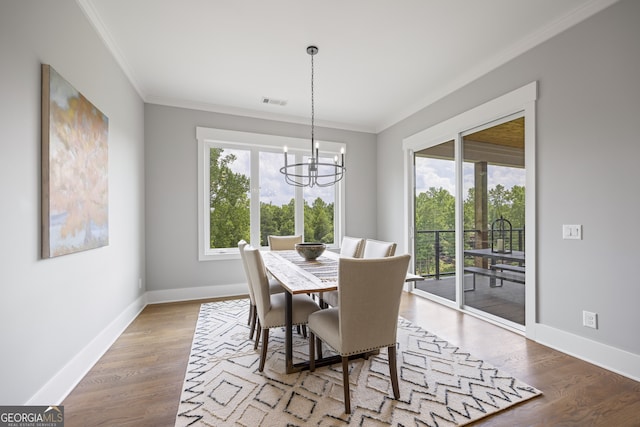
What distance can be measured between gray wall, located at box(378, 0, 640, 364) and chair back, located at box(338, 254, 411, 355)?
169 centimetres

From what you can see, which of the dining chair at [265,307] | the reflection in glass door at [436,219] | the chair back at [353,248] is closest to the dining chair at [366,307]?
the dining chair at [265,307]

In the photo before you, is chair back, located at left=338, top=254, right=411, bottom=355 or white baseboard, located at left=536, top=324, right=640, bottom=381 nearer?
chair back, located at left=338, top=254, right=411, bottom=355

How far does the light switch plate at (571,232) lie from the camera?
2.33 meters

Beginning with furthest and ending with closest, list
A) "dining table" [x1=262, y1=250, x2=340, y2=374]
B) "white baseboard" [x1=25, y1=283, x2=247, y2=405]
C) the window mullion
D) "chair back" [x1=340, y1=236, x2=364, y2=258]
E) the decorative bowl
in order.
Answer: the window mullion, "chair back" [x1=340, y1=236, x2=364, y2=258], the decorative bowl, "dining table" [x1=262, y1=250, x2=340, y2=374], "white baseboard" [x1=25, y1=283, x2=247, y2=405]

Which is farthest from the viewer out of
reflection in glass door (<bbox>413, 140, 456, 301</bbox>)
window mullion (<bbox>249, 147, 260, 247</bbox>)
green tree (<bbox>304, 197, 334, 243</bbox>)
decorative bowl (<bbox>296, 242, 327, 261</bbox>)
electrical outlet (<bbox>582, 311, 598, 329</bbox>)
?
green tree (<bbox>304, 197, 334, 243</bbox>)

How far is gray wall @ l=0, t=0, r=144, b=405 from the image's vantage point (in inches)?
55.4

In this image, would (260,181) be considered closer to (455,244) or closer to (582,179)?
(455,244)

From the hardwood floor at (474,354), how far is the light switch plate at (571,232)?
0.96 m

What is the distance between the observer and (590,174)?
2275 mm

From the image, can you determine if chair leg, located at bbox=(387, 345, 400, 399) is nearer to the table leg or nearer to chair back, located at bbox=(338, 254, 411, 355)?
chair back, located at bbox=(338, 254, 411, 355)

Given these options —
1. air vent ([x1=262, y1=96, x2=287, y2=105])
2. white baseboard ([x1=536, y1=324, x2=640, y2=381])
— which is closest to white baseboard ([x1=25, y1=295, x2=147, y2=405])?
air vent ([x1=262, y1=96, x2=287, y2=105])

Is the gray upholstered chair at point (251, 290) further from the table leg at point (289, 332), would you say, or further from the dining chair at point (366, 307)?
the dining chair at point (366, 307)

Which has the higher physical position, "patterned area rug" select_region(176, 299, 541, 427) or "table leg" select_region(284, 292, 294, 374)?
"table leg" select_region(284, 292, 294, 374)

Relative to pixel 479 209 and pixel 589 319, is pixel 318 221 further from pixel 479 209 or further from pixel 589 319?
pixel 589 319
